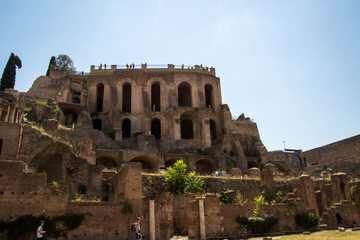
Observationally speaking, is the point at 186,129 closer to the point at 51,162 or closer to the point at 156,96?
the point at 156,96

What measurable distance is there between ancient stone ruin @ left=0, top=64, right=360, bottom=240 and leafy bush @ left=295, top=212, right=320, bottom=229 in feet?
0.92

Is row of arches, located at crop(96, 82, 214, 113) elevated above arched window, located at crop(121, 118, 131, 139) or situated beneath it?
elevated above

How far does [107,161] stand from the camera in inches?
1375

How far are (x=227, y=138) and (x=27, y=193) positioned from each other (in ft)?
101

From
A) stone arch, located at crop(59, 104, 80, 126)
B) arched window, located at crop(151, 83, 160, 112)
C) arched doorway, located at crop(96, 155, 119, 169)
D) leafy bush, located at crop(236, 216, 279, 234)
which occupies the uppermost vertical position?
arched window, located at crop(151, 83, 160, 112)

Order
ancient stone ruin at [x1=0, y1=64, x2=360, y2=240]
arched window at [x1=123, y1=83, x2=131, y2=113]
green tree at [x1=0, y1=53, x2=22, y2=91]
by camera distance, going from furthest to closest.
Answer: arched window at [x1=123, y1=83, x2=131, y2=113] → green tree at [x1=0, y1=53, x2=22, y2=91] → ancient stone ruin at [x1=0, y1=64, x2=360, y2=240]

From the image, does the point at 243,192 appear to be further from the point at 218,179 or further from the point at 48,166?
the point at 48,166

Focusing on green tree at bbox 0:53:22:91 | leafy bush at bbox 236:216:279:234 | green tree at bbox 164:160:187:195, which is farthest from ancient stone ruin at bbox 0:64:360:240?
green tree at bbox 0:53:22:91

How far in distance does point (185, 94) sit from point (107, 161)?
22.3m

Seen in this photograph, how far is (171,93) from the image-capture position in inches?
1943


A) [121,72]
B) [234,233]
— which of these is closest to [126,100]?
[121,72]

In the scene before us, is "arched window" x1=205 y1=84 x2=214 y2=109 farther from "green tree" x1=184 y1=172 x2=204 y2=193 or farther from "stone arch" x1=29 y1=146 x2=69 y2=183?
"stone arch" x1=29 y1=146 x2=69 y2=183

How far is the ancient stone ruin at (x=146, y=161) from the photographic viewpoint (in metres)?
18.1

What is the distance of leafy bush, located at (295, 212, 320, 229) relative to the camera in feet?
77.2
